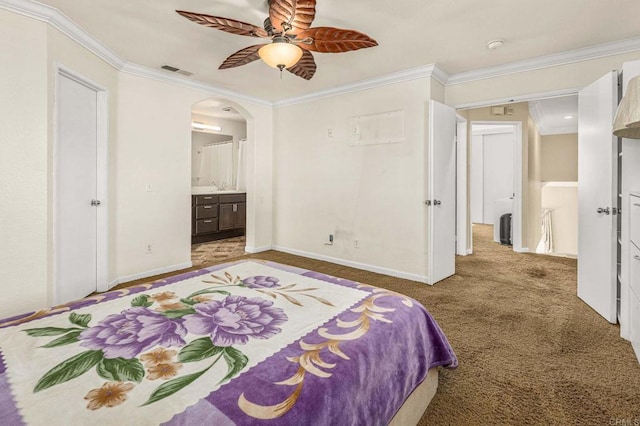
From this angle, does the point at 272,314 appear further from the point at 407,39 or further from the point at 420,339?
the point at 407,39

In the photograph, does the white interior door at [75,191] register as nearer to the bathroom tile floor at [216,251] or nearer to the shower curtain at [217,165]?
the bathroom tile floor at [216,251]

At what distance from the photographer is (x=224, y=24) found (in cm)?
218

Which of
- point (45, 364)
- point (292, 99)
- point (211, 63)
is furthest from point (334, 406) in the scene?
point (292, 99)

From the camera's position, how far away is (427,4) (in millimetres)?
2527

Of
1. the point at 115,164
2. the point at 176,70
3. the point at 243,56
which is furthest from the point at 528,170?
the point at 115,164

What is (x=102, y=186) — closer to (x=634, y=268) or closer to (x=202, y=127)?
(x=202, y=127)

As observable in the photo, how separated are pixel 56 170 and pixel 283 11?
7.43ft

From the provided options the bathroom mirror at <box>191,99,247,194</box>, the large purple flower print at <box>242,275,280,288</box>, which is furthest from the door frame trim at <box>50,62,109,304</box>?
the bathroom mirror at <box>191,99,247,194</box>

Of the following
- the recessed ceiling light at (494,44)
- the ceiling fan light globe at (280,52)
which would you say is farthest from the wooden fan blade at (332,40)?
the recessed ceiling light at (494,44)

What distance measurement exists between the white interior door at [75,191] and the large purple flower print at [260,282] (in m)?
2.00

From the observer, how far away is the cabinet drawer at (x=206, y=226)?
6.29 m

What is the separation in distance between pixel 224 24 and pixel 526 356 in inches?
119

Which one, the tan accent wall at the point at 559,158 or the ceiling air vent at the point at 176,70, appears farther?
the tan accent wall at the point at 559,158

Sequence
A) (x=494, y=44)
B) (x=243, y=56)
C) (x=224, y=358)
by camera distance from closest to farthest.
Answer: (x=224, y=358)
(x=243, y=56)
(x=494, y=44)
